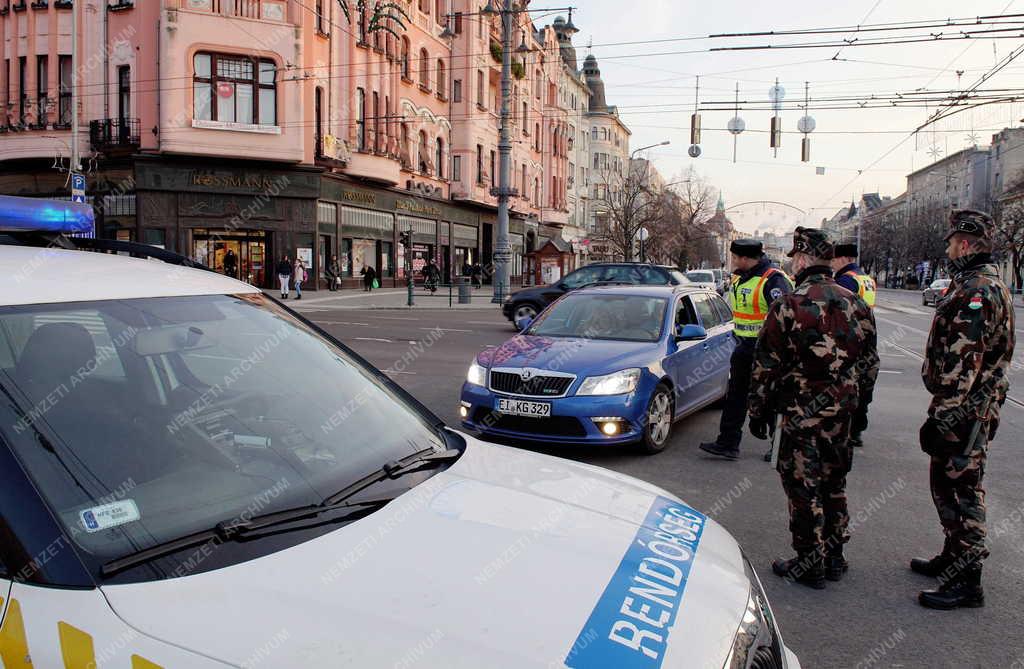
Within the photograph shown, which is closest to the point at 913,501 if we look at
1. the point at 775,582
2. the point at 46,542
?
the point at 775,582

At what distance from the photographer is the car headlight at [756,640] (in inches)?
73.2

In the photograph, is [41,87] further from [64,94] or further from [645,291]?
[645,291]

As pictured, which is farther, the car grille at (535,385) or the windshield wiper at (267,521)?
the car grille at (535,385)

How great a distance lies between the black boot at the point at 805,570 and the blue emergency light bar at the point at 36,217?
3860 mm

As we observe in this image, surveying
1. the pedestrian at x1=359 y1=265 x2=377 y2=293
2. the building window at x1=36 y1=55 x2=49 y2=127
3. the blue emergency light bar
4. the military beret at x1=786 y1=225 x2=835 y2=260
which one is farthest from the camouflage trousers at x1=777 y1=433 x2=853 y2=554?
the building window at x1=36 y1=55 x2=49 y2=127

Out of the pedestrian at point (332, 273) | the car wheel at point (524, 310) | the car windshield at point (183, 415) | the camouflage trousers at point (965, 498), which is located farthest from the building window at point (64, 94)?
the camouflage trousers at point (965, 498)

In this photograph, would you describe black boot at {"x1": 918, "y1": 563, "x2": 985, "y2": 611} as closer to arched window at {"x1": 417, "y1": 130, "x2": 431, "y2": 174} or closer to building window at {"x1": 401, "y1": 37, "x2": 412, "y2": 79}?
building window at {"x1": 401, "y1": 37, "x2": 412, "y2": 79}

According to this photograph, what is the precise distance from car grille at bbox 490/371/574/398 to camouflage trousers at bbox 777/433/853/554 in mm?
2480

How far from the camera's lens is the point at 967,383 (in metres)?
3.82

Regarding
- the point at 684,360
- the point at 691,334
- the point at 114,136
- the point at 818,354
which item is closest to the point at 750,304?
the point at 691,334

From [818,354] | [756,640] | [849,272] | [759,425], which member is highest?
[849,272]

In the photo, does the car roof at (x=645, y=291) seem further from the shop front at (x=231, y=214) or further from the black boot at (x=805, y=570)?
the shop front at (x=231, y=214)

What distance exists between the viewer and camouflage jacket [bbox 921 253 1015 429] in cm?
381

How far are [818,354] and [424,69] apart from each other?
1600 inches
